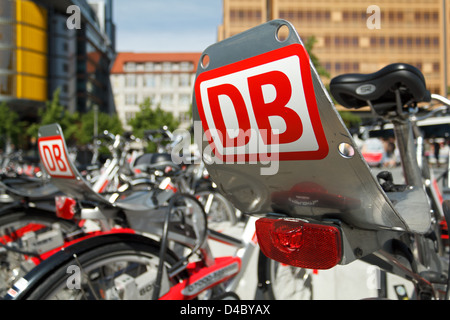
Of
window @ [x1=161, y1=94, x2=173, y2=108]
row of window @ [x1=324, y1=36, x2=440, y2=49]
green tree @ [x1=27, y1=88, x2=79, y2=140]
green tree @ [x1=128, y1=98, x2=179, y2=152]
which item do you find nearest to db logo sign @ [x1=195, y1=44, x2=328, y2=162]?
green tree @ [x1=27, y1=88, x2=79, y2=140]

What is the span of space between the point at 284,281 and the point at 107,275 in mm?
1113

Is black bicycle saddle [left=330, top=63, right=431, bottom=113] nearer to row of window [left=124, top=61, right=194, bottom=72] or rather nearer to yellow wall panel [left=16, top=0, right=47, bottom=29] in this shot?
yellow wall panel [left=16, top=0, right=47, bottom=29]

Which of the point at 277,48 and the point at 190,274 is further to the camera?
the point at 190,274

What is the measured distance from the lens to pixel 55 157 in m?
1.98

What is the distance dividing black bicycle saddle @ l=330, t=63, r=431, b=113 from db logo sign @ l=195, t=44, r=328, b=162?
0.65 m

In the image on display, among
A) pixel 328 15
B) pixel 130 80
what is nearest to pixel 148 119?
pixel 328 15

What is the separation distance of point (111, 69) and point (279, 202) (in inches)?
2703

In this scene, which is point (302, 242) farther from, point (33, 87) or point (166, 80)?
point (166, 80)

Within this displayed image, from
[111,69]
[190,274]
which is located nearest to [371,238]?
[190,274]

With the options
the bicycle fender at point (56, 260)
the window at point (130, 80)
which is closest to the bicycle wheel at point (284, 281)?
the bicycle fender at point (56, 260)

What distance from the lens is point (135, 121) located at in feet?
121

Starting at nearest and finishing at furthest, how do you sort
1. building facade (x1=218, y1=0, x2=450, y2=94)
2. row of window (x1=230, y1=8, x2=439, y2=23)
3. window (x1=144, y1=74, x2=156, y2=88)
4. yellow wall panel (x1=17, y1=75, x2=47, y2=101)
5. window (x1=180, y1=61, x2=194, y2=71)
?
yellow wall panel (x1=17, y1=75, x2=47, y2=101)
row of window (x1=230, y1=8, x2=439, y2=23)
building facade (x1=218, y1=0, x2=450, y2=94)
window (x1=144, y1=74, x2=156, y2=88)
window (x1=180, y1=61, x2=194, y2=71)

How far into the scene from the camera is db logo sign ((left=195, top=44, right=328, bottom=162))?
0.87m
